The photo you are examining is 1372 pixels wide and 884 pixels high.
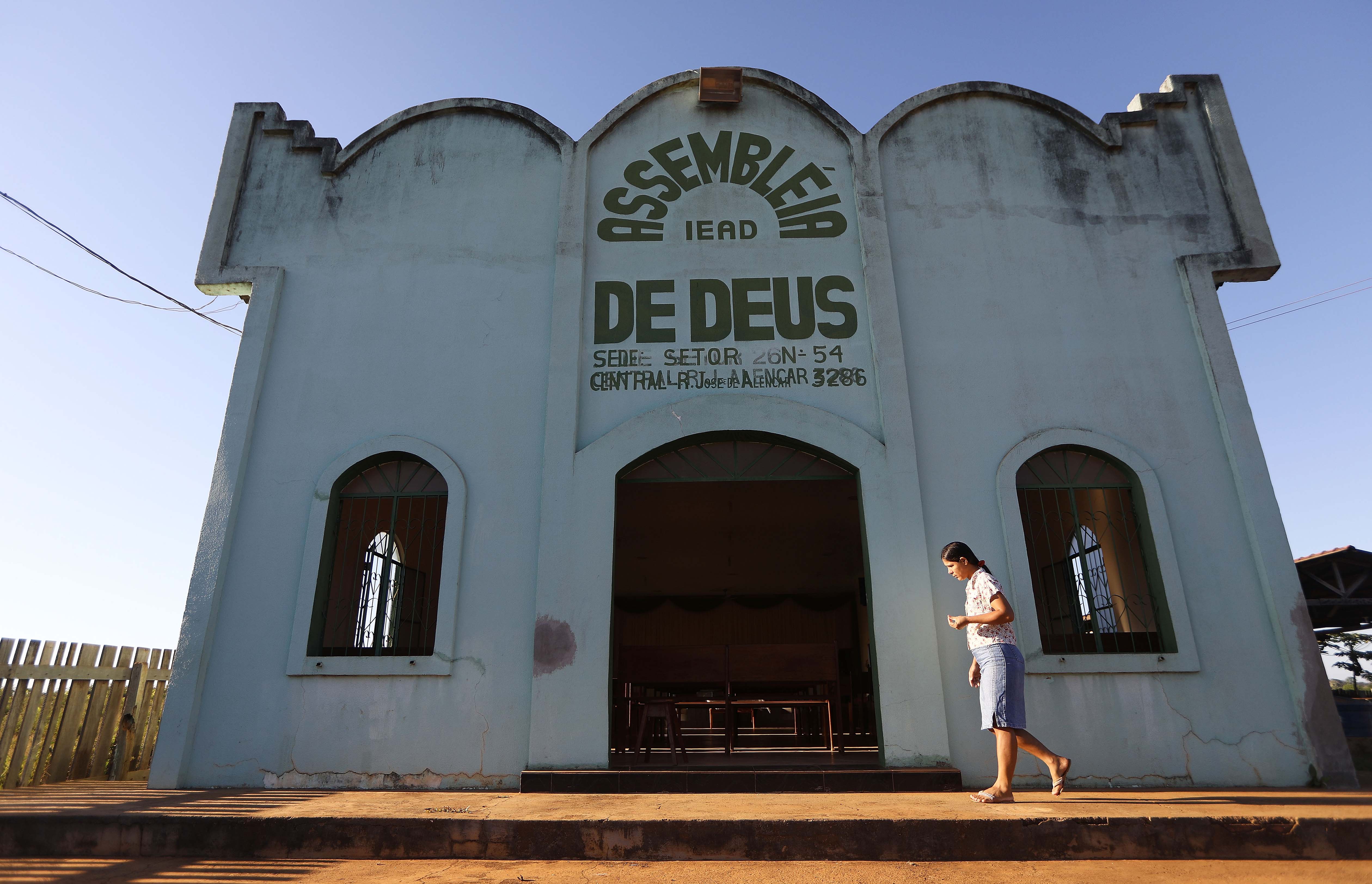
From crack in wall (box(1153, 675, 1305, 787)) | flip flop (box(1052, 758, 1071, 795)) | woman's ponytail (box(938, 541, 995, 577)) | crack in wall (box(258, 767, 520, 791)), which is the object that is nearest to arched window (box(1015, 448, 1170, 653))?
crack in wall (box(1153, 675, 1305, 787))

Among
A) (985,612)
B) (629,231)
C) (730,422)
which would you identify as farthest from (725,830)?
(629,231)

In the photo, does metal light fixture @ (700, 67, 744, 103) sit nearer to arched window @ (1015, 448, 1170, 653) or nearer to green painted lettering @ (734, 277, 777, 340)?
green painted lettering @ (734, 277, 777, 340)

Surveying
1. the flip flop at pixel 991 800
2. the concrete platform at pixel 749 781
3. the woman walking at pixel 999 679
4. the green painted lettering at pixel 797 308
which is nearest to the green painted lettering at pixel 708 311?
the green painted lettering at pixel 797 308

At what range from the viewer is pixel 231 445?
6.89 metres

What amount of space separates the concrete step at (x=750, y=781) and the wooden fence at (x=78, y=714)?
11.1ft

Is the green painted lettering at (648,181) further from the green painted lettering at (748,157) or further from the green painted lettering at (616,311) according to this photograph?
the green painted lettering at (616,311)

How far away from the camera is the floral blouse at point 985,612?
16.3 ft

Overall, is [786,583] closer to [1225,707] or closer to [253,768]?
[1225,707]

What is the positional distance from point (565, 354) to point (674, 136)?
8.98 ft

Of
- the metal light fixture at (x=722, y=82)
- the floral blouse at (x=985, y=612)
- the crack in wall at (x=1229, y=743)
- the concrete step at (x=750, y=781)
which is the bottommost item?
the concrete step at (x=750, y=781)

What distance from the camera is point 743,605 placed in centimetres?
1480

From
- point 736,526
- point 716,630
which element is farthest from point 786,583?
point 736,526

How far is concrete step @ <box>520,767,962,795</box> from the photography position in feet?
18.5

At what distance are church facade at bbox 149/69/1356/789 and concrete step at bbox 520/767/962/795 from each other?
0.19 meters
